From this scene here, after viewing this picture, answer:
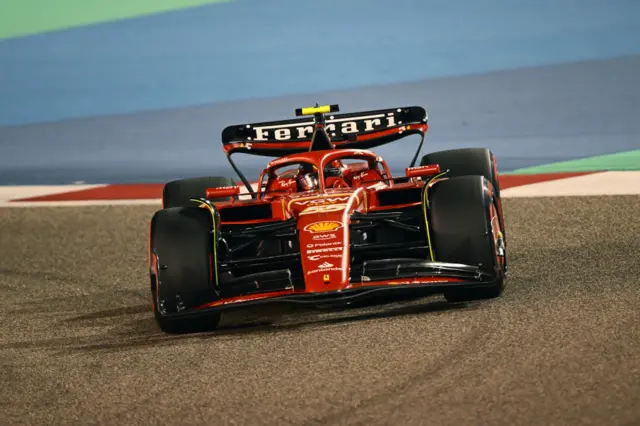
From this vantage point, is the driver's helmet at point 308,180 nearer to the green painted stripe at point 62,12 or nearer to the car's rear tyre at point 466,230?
the car's rear tyre at point 466,230

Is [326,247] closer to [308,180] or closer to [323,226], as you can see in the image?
[323,226]

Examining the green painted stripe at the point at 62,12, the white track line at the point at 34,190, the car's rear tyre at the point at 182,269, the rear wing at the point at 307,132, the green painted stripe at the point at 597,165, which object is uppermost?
the green painted stripe at the point at 62,12

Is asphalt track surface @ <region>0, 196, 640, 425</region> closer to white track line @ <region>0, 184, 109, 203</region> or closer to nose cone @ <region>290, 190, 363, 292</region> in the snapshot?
nose cone @ <region>290, 190, 363, 292</region>

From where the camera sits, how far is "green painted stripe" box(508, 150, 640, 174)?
16766mm

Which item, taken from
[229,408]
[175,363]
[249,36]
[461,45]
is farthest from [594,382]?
[249,36]

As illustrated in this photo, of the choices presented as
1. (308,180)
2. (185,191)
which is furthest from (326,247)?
(185,191)

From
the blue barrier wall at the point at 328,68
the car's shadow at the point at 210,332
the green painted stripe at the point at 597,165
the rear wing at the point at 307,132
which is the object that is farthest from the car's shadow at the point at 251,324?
the blue barrier wall at the point at 328,68

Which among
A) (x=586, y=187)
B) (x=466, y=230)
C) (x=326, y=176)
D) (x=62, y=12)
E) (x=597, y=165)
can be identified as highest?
(x=62, y=12)

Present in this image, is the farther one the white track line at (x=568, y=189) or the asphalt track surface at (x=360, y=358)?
the white track line at (x=568, y=189)

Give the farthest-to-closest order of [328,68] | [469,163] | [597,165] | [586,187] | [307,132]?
[328,68]
[597,165]
[586,187]
[307,132]
[469,163]

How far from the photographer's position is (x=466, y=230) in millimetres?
A: 7641

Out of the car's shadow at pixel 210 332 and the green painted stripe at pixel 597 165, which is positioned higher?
the car's shadow at pixel 210 332

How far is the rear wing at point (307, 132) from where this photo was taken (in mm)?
9773

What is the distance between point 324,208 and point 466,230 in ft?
2.91
